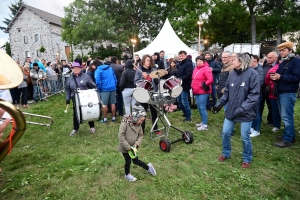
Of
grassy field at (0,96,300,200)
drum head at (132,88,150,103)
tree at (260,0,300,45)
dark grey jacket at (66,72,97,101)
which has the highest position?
tree at (260,0,300,45)

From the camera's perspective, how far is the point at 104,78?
6.50m

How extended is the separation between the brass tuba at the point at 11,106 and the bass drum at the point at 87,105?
12.4ft

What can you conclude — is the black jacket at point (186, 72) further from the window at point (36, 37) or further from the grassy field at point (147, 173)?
the window at point (36, 37)

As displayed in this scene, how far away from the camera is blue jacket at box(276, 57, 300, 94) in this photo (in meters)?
4.25

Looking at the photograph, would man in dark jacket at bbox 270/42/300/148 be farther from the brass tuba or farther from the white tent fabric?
the white tent fabric

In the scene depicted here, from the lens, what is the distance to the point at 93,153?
4738 millimetres

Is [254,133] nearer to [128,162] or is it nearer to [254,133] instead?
[254,133]

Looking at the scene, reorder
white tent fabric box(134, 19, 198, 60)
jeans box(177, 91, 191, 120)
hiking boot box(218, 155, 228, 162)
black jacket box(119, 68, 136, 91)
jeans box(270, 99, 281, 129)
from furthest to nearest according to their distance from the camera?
white tent fabric box(134, 19, 198, 60) < jeans box(177, 91, 191, 120) < black jacket box(119, 68, 136, 91) < jeans box(270, 99, 281, 129) < hiking boot box(218, 155, 228, 162)

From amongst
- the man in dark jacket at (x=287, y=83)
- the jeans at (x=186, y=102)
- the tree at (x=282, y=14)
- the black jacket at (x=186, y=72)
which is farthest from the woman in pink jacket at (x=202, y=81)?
the tree at (x=282, y=14)

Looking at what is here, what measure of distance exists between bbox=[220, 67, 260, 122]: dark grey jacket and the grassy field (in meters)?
1.03

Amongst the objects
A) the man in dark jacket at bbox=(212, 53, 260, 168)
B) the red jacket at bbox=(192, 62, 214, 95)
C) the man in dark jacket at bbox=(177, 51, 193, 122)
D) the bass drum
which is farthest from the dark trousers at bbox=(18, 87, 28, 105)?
the man in dark jacket at bbox=(212, 53, 260, 168)

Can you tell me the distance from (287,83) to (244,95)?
1525mm

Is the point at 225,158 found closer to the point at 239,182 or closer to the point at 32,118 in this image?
the point at 239,182

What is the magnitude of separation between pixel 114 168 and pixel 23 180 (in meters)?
1.58
